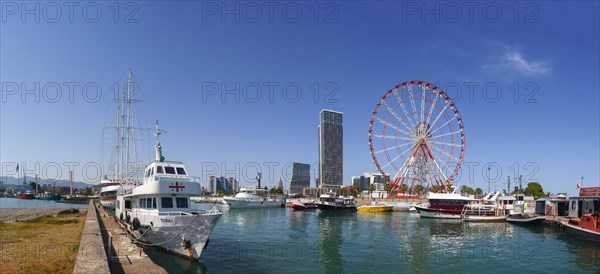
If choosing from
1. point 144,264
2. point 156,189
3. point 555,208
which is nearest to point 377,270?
point 144,264

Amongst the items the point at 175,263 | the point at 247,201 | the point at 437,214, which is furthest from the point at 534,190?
the point at 175,263

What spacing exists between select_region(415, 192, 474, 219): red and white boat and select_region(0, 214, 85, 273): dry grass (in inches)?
2273

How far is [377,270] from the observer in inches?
980

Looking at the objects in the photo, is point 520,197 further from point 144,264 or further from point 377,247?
point 144,264

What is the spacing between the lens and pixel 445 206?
68.9 m

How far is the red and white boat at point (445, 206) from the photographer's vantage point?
6800cm

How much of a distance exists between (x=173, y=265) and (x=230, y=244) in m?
11.3

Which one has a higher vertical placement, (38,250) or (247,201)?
(38,250)

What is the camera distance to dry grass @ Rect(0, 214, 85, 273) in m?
17.4

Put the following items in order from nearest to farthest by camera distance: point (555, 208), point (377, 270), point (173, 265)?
1. point (173, 265)
2. point (377, 270)
3. point (555, 208)

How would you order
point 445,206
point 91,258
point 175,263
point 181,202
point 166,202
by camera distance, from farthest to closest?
point 445,206, point 181,202, point 166,202, point 175,263, point 91,258

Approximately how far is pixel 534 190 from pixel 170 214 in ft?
489

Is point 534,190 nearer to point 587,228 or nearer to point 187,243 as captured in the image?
point 587,228

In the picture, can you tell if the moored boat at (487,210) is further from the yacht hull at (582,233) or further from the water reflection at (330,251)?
the water reflection at (330,251)
